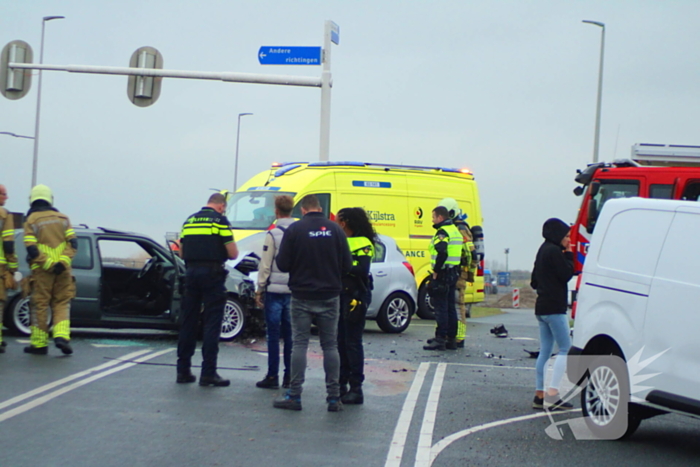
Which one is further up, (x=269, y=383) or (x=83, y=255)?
(x=83, y=255)

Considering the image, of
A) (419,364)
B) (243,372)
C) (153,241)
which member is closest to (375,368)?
(419,364)

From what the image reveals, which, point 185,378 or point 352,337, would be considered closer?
point 352,337

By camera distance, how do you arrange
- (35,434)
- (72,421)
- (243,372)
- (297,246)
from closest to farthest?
(35,434)
(72,421)
(297,246)
(243,372)

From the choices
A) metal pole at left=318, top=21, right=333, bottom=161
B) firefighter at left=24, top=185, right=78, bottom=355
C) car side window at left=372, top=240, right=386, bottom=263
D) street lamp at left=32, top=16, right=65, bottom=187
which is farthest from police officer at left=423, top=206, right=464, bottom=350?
street lamp at left=32, top=16, right=65, bottom=187

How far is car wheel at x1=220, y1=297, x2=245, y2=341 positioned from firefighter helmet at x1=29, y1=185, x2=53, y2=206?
2882 mm

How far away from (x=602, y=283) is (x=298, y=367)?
268 cm

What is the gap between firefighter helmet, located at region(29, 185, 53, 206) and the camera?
1055 centimetres

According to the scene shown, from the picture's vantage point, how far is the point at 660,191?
16.6 m

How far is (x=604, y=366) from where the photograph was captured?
7148 mm

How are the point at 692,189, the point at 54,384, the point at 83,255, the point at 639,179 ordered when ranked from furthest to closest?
the point at 639,179
the point at 692,189
the point at 83,255
the point at 54,384

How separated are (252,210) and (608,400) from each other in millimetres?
11080

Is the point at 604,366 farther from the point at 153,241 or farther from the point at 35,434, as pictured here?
the point at 153,241

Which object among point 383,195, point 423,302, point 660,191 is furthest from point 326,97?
point 660,191

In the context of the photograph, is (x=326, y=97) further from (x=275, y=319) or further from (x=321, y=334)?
(x=321, y=334)
